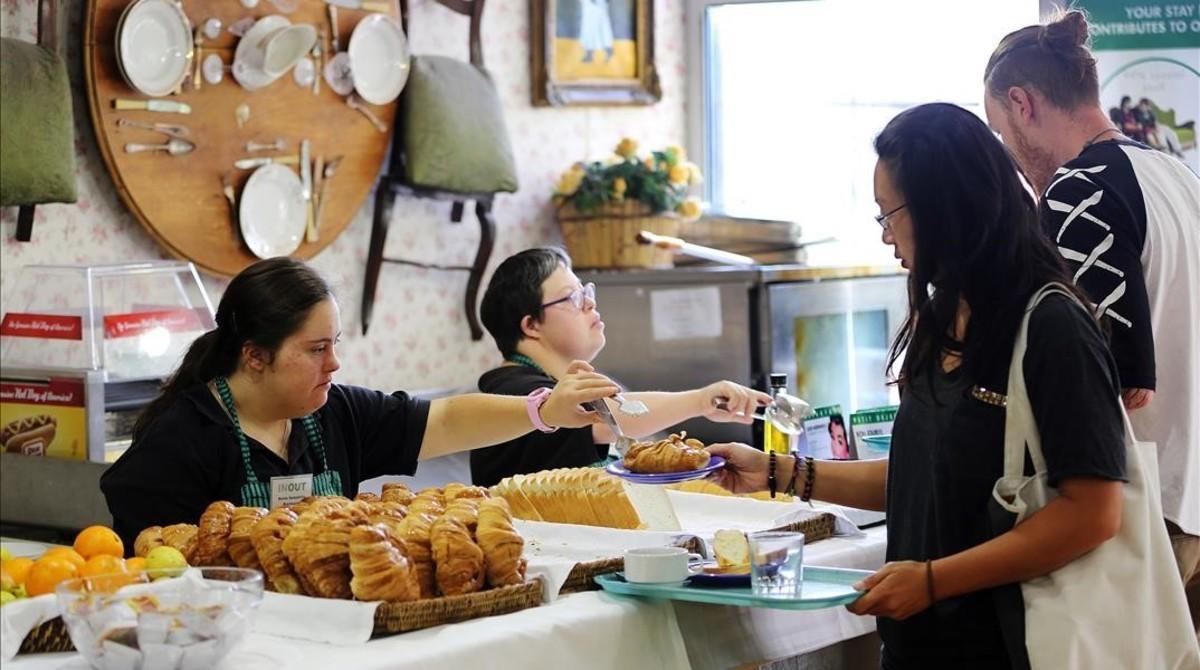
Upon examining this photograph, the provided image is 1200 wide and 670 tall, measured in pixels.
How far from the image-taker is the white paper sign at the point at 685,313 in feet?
16.5

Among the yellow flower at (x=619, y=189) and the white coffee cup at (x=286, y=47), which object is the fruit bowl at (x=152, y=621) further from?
the yellow flower at (x=619, y=189)

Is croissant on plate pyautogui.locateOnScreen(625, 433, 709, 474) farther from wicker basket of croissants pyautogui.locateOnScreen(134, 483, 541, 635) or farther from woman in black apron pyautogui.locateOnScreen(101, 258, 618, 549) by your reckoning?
wicker basket of croissants pyautogui.locateOnScreen(134, 483, 541, 635)

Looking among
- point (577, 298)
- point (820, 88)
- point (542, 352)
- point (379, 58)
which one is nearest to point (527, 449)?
point (542, 352)

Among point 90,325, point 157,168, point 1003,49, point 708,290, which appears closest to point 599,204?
point 708,290

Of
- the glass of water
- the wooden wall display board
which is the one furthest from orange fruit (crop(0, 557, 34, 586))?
the wooden wall display board

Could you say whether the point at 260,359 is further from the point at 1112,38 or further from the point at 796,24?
the point at 796,24

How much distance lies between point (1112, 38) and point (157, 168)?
2.55 meters

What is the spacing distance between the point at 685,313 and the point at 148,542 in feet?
9.36

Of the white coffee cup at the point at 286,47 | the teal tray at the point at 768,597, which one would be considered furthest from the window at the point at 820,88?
the teal tray at the point at 768,597

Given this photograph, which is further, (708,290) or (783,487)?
(708,290)

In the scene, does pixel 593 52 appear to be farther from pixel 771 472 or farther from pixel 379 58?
pixel 771 472

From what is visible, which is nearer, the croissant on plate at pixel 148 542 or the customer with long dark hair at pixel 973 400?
the customer with long dark hair at pixel 973 400

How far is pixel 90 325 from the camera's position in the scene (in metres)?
3.95

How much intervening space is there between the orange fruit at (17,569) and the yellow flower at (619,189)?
342 centimetres
